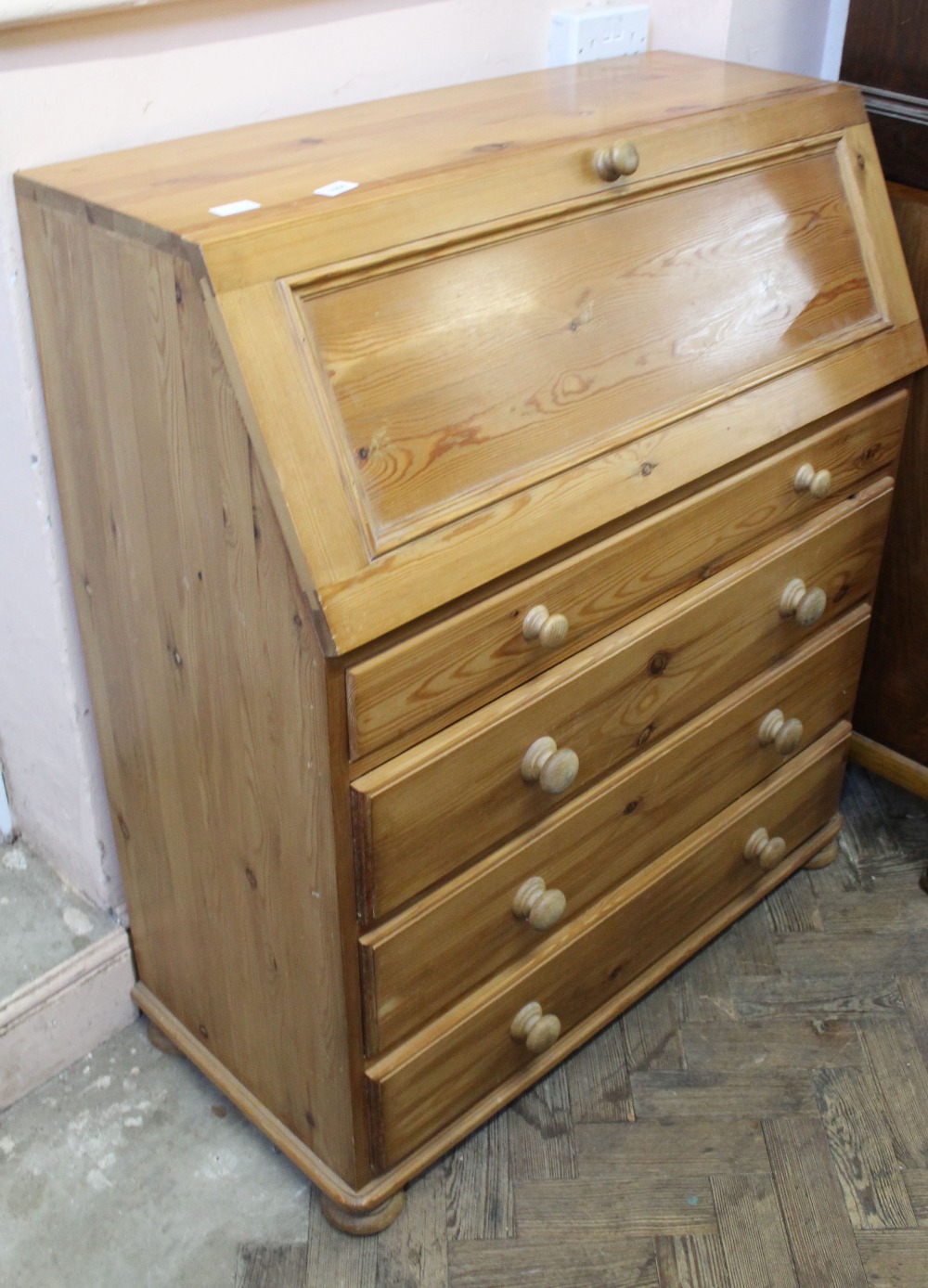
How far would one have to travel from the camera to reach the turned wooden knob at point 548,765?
4.17 ft

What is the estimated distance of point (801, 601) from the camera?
1.55 m

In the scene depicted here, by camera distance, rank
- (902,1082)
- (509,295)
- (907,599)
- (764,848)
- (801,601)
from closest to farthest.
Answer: (509,295)
(801,601)
(902,1082)
(764,848)
(907,599)

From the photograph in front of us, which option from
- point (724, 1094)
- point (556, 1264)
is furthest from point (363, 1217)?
point (724, 1094)

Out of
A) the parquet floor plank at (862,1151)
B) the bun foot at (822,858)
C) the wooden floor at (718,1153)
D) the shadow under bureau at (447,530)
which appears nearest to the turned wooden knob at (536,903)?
the shadow under bureau at (447,530)

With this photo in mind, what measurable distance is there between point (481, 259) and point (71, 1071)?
3.84 ft

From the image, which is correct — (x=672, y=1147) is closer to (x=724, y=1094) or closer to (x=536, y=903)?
(x=724, y=1094)

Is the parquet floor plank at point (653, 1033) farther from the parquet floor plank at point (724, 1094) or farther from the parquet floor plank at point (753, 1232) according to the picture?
the parquet floor plank at point (753, 1232)

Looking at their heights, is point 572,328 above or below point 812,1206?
above

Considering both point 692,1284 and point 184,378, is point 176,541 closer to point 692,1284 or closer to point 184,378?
point 184,378

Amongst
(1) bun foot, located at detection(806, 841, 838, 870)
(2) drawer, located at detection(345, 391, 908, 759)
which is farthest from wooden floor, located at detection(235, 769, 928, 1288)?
(2) drawer, located at detection(345, 391, 908, 759)

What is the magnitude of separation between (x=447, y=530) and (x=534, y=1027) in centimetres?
67

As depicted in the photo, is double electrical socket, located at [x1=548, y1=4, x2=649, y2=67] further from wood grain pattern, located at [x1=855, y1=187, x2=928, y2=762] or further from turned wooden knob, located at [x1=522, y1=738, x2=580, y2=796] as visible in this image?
turned wooden knob, located at [x1=522, y1=738, x2=580, y2=796]

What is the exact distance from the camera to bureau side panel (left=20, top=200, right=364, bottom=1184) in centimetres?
106

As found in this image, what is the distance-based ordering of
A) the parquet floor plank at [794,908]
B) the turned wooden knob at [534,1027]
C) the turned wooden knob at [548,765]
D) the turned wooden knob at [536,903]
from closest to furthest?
the turned wooden knob at [548,765]
the turned wooden knob at [536,903]
the turned wooden knob at [534,1027]
the parquet floor plank at [794,908]
